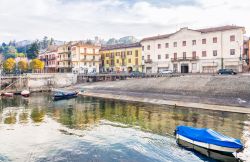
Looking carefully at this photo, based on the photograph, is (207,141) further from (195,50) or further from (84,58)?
(84,58)

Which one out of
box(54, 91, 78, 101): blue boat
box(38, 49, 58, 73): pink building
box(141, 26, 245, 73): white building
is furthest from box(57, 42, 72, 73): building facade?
box(54, 91, 78, 101): blue boat

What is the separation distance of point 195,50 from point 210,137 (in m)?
69.2

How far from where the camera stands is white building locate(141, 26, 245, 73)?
8481cm

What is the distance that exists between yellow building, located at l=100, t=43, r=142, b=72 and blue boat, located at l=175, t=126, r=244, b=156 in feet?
A: 271

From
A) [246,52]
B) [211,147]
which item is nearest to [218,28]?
[246,52]

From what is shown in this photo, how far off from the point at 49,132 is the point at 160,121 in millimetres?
17854

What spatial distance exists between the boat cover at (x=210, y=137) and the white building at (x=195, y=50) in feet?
195

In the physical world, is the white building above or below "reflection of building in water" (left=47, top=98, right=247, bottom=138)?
above

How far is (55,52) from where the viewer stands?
139625 mm

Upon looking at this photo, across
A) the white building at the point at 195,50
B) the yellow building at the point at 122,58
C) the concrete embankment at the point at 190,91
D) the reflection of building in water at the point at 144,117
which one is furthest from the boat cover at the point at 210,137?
the yellow building at the point at 122,58

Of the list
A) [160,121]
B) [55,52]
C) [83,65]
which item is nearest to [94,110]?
[160,121]

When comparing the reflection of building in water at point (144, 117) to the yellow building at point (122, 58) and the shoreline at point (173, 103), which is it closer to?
the shoreline at point (173, 103)

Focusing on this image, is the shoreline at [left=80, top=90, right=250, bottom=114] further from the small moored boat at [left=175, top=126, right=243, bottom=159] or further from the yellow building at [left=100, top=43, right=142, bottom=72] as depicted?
the yellow building at [left=100, top=43, right=142, bottom=72]

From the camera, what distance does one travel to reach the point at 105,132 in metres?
37.5
